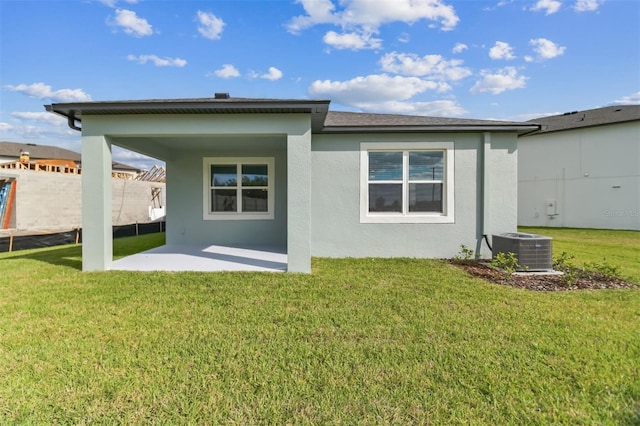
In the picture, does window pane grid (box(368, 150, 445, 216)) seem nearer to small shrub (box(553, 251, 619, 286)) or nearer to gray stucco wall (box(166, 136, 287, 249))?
small shrub (box(553, 251, 619, 286))

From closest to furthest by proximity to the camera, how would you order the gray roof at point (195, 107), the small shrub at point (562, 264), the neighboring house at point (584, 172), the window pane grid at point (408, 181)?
the gray roof at point (195, 107), the small shrub at point (562, 264), the window pane grid at point (408, 181), the neighboring house at point (584, 172)

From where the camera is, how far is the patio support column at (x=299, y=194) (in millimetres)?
6434

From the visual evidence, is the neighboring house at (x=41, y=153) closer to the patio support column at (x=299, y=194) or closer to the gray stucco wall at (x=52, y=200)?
the gray stucco wall at (x=52, y=200)

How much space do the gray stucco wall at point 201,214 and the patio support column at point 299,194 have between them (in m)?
3.73

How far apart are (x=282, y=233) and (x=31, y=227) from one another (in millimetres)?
14774

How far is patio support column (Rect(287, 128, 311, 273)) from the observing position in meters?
6.43

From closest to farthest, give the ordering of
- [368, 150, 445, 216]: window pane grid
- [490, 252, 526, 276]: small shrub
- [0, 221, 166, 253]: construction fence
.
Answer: [490, 252, 526, 276]: small shrub → [368, 150, 445, 216]: window pane grid → [0, 221, 166, 253]: construction fence

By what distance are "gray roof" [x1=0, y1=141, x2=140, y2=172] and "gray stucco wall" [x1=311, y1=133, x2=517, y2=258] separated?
1606 inches

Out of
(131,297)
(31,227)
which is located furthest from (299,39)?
(31,227)

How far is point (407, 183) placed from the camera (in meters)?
8.32

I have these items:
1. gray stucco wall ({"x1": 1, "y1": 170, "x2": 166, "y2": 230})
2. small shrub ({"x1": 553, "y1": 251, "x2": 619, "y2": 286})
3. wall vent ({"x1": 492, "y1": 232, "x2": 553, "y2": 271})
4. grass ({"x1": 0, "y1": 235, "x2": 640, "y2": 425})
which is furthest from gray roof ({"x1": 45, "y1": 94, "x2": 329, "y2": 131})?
gray stucco wall ({"x1": 1, "y1": 170, "x2": 166, "y2": 230})

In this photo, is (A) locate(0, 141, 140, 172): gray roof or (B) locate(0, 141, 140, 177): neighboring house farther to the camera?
(A) locate(0, 141, 140, 172): gray roof

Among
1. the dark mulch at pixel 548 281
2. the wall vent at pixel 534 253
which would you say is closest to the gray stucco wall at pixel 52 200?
the dark mulch at pixel 548 281

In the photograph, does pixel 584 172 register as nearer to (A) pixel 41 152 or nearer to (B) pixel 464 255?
(B) pixel 464 255
